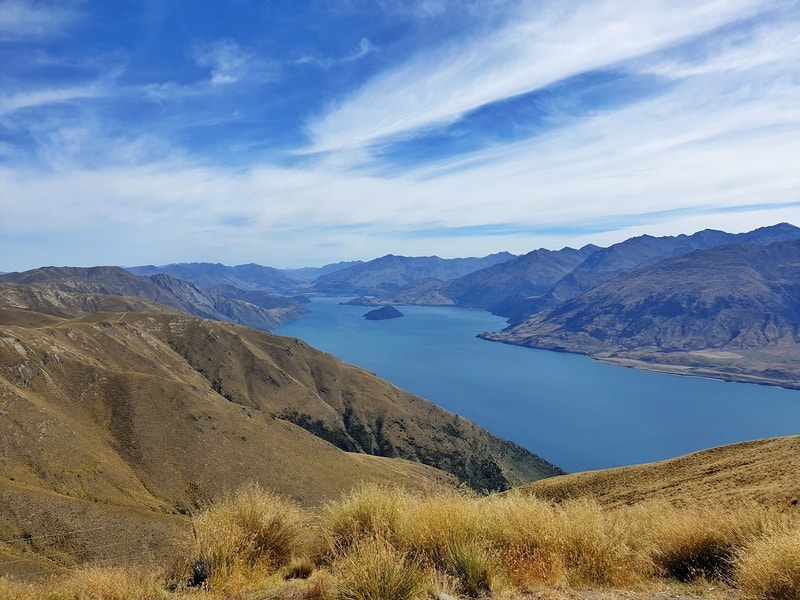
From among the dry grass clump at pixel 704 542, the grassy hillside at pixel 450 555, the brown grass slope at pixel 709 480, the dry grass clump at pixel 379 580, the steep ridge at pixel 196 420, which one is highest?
the dry grass clump at pixel 379 580

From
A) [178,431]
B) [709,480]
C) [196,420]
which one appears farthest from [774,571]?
[196,420]

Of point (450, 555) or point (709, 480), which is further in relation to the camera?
point (709, 480)

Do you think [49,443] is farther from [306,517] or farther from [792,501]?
[792,501]

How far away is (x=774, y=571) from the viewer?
5402 millimetres

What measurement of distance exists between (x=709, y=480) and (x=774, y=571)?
11.0 m

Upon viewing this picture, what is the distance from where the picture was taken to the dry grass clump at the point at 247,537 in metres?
6.59

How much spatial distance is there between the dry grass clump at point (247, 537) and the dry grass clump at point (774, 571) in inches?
247

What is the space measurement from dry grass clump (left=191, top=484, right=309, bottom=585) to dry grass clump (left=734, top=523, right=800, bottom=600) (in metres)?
6.27

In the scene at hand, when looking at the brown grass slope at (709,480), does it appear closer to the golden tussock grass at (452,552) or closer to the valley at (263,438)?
the valley at (263,438)

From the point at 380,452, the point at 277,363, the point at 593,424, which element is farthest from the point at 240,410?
the point at 593,424

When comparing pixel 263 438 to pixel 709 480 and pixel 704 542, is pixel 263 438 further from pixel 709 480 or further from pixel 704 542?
pixel 704 542

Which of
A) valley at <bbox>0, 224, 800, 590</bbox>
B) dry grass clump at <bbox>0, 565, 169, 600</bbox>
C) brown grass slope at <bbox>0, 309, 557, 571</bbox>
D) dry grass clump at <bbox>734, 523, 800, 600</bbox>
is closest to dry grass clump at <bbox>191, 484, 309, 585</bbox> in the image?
valley at <bbox>0, 224, 800, 590</bbox>

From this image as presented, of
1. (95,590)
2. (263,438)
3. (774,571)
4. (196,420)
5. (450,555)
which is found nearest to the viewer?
(774,571)

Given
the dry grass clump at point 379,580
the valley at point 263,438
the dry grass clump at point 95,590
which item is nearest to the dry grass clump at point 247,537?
the valley at point 263,438
